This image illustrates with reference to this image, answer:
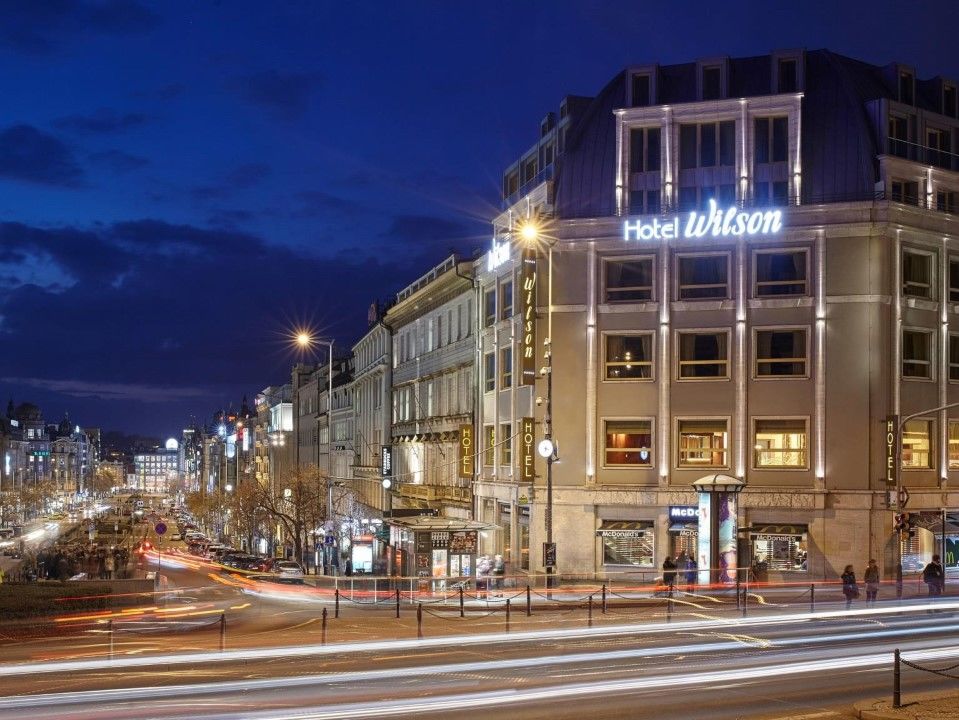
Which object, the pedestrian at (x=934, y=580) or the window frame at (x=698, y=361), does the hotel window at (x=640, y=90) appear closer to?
the window frame at (x=698, y=361)

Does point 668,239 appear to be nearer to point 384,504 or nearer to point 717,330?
point 717,330

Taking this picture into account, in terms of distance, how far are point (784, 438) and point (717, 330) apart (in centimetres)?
512

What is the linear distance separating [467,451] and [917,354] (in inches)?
854

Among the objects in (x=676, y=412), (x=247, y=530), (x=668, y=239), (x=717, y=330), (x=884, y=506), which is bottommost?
(x=247, y=530)

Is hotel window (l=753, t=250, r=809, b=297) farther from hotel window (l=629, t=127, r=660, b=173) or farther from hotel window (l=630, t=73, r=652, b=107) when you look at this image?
hotel window (l=630, t=73, r=652, b=107)

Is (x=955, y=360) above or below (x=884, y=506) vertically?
above

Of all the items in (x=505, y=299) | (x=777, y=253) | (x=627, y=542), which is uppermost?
(x=777, y=253)

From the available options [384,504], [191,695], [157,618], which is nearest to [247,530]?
[384,504]

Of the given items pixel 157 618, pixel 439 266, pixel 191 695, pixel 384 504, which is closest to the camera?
pixel 191 695

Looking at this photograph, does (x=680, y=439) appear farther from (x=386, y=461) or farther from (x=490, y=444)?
(x=386, y=461)

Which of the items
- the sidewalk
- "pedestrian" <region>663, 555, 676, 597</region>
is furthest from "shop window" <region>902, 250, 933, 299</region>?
the sidewalk

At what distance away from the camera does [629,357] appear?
47469 millimetres

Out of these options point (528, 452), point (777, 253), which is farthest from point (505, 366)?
point (777, 253)

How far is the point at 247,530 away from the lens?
106 m
